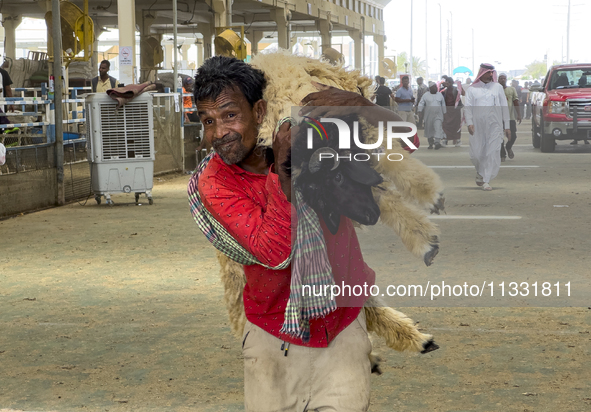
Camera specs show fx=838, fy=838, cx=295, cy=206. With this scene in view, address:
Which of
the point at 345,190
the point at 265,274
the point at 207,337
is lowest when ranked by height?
the point at 207,337

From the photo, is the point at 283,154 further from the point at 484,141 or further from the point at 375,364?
the point at 375,364

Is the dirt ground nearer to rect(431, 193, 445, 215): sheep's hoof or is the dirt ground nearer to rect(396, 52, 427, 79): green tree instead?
rect(431, 193, 445, 215): sheep's hoof

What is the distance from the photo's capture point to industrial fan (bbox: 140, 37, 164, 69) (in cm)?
2352

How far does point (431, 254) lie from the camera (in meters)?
2.10

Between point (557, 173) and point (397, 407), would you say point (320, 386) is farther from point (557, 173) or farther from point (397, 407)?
point (557, 173)

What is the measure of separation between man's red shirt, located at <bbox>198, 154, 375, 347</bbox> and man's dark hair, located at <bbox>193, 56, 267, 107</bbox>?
175 mm

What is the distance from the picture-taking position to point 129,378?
4.33 m

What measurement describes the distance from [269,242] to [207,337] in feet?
10.5

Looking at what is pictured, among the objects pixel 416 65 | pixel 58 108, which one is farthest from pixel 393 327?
pixel 416 65

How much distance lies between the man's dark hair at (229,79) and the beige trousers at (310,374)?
2.06 feet

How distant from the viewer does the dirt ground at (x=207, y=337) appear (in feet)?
11.3

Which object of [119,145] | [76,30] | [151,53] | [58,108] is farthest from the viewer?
[151,53]

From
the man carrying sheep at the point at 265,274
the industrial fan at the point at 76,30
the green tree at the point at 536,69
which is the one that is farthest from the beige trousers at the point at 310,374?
the green tree at the point at 536,69

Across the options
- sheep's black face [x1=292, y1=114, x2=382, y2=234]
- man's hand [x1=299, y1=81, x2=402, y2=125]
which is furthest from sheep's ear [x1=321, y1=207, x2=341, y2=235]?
man's hand [x1=299, y1=81, x2=402, y2=125]
